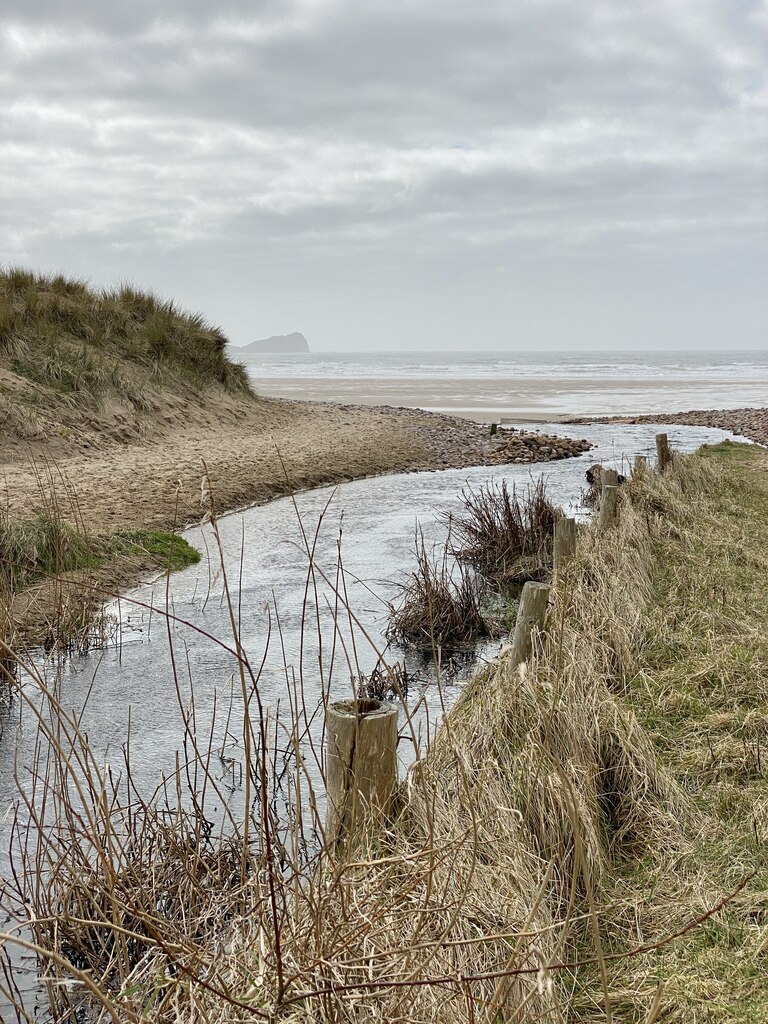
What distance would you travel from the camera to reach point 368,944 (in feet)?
7.30

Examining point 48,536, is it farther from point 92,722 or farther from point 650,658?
point 650,658

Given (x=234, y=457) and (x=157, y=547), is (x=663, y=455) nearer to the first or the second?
(x=234, y=457)

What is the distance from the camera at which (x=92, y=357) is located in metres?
15.7

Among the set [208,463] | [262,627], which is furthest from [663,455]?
[262,627]

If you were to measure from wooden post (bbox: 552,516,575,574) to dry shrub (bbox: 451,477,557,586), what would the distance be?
6.40 ft

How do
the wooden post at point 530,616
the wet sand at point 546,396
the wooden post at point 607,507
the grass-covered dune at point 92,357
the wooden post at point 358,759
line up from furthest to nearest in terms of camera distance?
the wet sand at point 546,396, the grass-covered dune at point 92,357, the wooden post at point 607,507, the wooden post at point 530,616, the wooden post at point 358,759

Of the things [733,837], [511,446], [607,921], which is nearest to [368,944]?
[607,921]

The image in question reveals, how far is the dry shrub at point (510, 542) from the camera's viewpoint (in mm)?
8500

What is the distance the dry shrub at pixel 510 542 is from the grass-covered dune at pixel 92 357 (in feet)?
21.8

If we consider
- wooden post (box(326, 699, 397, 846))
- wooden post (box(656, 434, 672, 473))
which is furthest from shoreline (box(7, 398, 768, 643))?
wooden post (box(656, 434, 672, 473))

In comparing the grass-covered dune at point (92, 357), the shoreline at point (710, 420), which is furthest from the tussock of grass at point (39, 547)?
the shoreline at point (710, 420)

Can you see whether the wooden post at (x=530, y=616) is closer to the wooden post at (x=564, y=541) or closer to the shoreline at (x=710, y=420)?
the wooden post at (x=564, y=541)

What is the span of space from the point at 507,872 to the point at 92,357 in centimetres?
1437

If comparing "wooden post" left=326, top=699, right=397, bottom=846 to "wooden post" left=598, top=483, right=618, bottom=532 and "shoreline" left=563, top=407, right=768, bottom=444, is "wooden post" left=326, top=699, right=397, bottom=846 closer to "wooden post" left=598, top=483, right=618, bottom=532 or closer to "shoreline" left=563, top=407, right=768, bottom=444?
"wooden post" left=598, top=483, right=618, bottom=532
